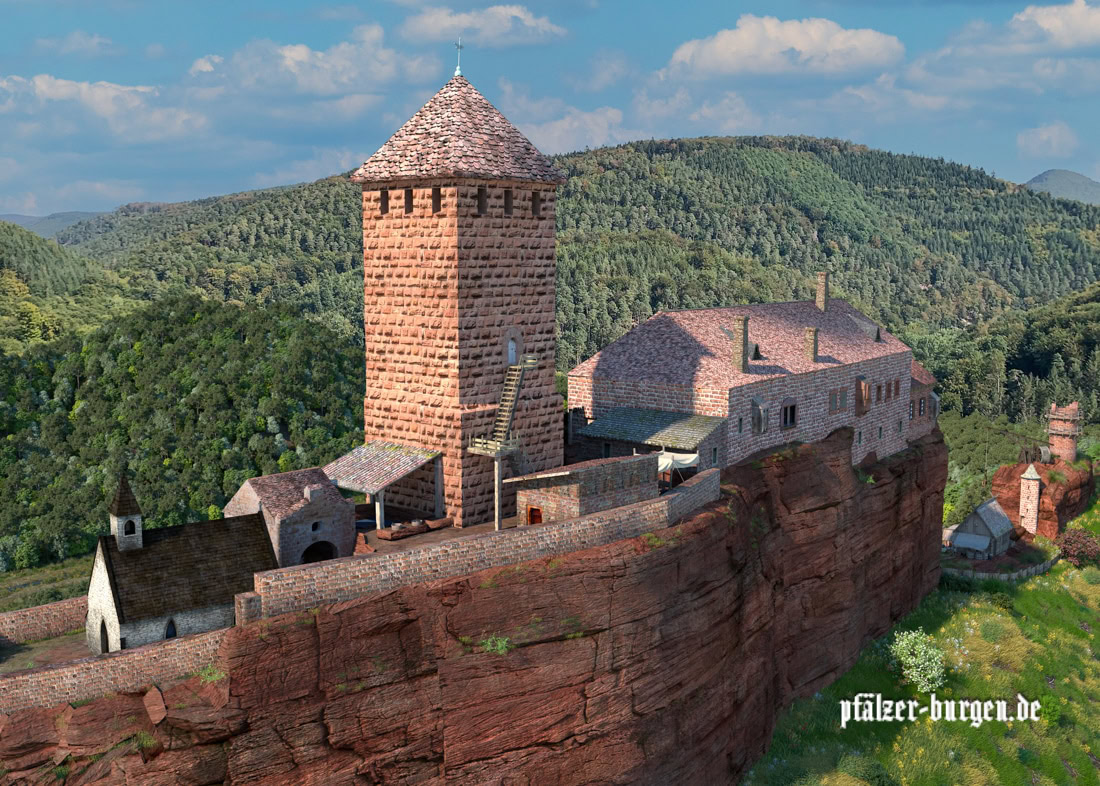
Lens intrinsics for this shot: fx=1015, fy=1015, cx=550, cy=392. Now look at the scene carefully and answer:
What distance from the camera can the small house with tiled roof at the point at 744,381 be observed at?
32.7 m

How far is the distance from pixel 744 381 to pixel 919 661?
13563 mm

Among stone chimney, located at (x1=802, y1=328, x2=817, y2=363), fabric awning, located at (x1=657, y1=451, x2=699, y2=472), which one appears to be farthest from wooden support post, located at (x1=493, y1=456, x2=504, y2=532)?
stone chimney, located at (x1=802, y1=328, x2=817, y2=363)

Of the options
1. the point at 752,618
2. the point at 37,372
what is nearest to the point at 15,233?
the point at 37,372

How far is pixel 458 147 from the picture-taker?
1063 inches

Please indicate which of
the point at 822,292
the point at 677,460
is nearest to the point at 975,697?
the point at 822,292

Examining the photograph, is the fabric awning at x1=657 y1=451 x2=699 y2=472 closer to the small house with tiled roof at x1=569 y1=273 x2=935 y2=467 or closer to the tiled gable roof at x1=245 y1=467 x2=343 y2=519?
the small house with tiled roof at x1=569 y1=273 x2=935 y2=467

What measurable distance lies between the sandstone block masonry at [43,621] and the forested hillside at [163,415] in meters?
28.3

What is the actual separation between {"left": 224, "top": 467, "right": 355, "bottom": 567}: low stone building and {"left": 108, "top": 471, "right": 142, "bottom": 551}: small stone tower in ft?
10.2

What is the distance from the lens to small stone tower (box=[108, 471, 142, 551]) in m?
21.4

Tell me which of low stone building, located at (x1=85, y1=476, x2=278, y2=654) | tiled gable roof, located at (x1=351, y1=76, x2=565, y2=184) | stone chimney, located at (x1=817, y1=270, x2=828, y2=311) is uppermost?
tiled gable roof, located at (x1=351, y1=76, x2=565, y2=184)

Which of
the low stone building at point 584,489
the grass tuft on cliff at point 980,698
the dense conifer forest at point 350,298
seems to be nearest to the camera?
the low stone building at point 584,489

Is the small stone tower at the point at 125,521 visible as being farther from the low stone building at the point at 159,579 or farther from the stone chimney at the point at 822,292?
the stone chimney at the point at 822,292

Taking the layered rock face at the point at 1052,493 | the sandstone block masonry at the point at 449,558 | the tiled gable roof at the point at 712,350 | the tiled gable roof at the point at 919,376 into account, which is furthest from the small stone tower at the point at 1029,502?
the sandstone block masonry at the point at 449,558

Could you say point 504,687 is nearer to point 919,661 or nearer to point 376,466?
point 376,466
